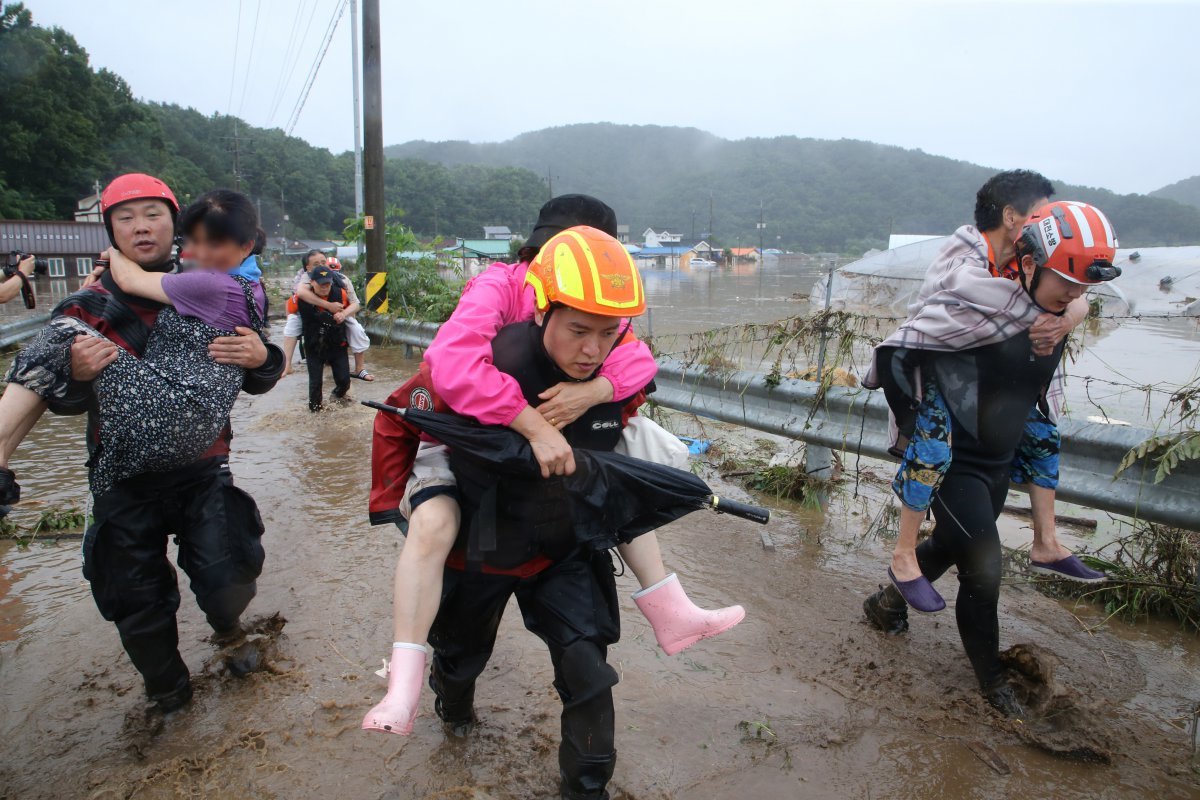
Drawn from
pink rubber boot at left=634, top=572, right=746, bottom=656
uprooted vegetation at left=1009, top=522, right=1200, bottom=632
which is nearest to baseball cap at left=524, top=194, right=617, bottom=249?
pink rubber boot at left=634, top=572, right=746, bottom=656

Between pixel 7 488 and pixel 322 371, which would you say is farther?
pixel 322 371

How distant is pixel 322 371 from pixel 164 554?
5.84 meters

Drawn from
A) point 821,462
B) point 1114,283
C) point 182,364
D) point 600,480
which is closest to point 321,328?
point 821,462

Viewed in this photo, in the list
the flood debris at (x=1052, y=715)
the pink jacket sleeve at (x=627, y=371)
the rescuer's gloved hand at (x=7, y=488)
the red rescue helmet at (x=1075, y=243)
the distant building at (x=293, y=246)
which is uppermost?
A: the distant building at (x=293, y=246)

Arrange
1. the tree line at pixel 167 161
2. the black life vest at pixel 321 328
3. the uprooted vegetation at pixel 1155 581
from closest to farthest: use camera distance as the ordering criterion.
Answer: the uprooted vegetation at pixel 1155 581, the black life vest at pixel 321 328, the tree line at pixel 167 161

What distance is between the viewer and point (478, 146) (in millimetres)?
164375

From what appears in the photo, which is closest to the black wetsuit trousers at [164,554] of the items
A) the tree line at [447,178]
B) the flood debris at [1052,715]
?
the flood debris at [1052,715]

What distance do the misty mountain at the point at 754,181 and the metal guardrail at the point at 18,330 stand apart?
68.7 meters

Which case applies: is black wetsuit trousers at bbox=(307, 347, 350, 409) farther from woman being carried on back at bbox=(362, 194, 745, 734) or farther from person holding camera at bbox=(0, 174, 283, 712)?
woman being carried on back at bbox=(362, 194, 745, 734)

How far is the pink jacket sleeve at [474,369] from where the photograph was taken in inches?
85.5

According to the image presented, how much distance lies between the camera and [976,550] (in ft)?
9.91

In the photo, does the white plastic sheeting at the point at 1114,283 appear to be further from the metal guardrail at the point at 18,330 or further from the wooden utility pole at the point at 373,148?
the metal guardrail at the point at 18,330

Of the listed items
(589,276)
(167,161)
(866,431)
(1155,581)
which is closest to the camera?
(589,276)

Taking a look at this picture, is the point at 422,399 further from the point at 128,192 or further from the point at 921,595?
the point at 921,595
